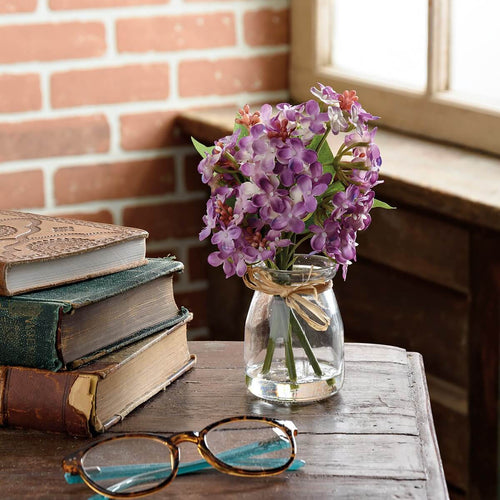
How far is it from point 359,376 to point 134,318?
22cm

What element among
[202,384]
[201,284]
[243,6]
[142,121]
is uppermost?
[243,6]

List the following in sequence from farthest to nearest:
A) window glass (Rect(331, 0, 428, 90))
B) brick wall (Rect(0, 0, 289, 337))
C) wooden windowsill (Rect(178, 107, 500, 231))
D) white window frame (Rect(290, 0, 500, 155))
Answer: brick wall (Rect(0, 0, 289, 337)), window glass (Rect(331, 0, 428, 90)), white window frame (Rect(290, 0, 500, 155)), wooden windowsill (Rect(178, 107, 500, 231))

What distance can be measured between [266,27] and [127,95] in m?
0.31

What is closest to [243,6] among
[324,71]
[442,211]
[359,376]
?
[324,71]

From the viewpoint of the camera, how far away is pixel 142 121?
191 cm

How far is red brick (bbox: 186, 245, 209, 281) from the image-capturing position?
2.01m

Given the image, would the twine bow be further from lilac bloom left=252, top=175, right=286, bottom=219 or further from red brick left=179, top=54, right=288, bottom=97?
red brick left=179, top=54, right=288, bottom=97

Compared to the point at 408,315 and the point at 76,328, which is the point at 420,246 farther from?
the point at 76,328

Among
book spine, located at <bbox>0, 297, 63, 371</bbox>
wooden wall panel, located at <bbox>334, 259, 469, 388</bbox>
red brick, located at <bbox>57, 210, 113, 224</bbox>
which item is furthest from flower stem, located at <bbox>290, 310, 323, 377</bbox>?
red brick, located at <bbox>57, 210, 113, 224</bbox>

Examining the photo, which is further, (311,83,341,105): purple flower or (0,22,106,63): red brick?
(0,22,106,63): red brick

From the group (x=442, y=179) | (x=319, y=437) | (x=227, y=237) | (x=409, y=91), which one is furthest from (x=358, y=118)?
(x=409, y=91)

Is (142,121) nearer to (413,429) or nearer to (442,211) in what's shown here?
(442,211)

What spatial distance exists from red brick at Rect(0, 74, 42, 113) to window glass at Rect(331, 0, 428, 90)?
0.56 m

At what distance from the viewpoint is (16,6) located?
176 cm
